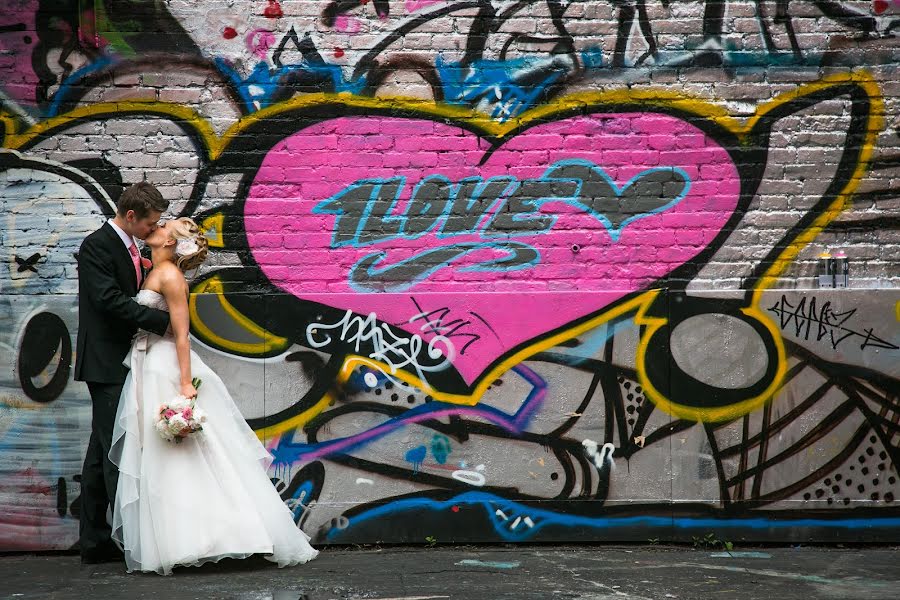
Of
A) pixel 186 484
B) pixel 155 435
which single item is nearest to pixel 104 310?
pixel 155 435

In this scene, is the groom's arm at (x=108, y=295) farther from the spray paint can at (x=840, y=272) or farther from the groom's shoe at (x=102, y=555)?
the spray paint can at (x=840, y=272)

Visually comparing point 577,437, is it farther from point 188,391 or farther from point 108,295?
point 108,295

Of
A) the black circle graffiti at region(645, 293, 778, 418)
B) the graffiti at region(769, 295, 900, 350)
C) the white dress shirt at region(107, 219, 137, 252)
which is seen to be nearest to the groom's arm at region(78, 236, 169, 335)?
the white dress shirt at region(107, 219, 137, 252)

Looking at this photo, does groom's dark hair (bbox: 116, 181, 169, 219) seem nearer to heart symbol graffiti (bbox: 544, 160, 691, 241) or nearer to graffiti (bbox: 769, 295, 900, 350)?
heart symbol graffiti (bbox: 544, 160, 691, 241)

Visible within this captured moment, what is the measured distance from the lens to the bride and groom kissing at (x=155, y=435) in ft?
16.8

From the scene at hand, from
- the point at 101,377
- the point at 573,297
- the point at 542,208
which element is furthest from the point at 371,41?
the point at 101,377

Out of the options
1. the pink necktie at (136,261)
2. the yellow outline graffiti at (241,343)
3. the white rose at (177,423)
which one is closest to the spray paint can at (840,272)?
the yellow outline graffiti at (241,343)

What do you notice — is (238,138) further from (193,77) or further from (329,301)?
(329,301)

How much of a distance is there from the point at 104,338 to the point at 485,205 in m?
2.17

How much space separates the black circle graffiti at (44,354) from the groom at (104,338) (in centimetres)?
39

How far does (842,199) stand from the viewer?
242 inches

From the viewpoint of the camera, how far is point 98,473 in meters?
5.40

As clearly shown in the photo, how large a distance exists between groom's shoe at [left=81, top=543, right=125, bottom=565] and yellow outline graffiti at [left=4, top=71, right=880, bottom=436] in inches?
37.8

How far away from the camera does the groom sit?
17.6ft
